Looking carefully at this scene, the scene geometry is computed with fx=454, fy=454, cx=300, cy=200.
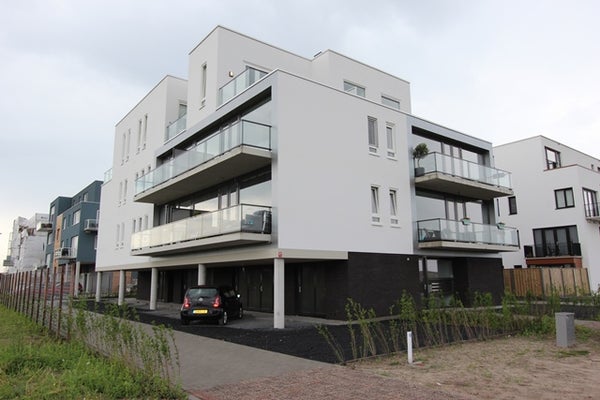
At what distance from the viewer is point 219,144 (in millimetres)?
17703

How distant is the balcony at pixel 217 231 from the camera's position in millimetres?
15984

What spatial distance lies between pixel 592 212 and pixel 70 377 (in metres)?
37.0

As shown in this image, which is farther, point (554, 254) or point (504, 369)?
point (554, 254)

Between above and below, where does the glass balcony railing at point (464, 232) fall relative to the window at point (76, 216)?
below

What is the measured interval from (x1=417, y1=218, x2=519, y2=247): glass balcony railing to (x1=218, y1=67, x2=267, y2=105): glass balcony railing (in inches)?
387

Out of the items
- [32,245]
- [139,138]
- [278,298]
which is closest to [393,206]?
[278,298]

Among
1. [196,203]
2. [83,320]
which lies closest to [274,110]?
[196,203]

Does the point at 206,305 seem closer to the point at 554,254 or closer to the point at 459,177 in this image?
the point at 459,177

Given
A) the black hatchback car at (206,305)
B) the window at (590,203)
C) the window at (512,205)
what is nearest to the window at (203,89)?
the black hatchback car at (206,305)

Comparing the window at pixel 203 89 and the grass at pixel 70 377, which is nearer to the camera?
the grass at pixel 70 377

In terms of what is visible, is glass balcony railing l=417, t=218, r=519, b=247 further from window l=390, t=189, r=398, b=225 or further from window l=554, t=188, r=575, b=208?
window l=554, t=188, r=575, b=208

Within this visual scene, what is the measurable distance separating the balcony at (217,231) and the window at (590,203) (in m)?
28.0

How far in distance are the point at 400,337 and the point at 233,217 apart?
23.9ft

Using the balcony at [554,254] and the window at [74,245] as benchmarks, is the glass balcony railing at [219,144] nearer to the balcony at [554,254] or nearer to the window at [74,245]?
the balcony at [554,254]
